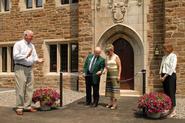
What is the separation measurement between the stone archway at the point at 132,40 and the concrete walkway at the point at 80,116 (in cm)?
318

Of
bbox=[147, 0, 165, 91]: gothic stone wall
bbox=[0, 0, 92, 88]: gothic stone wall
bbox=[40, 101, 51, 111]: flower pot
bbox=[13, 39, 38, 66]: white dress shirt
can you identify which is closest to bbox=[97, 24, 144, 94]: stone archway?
bbox=[147, 0, 165, 91]: gothic stone wall

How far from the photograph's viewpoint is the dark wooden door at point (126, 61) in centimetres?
1410

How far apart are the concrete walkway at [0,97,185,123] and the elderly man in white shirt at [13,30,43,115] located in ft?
1.38

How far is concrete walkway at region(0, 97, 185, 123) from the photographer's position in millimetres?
8508

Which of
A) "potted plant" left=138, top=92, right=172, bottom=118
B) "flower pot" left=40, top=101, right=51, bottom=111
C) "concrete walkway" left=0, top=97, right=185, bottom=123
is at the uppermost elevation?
"potted plant" left=138, top=92, right=172, bottom=118

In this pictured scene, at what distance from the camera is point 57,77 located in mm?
16109

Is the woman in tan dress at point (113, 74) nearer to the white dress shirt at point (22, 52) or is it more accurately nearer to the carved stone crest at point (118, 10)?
the white dress shirt at point (22, 52)

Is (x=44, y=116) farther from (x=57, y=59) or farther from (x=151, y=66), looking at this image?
(x=57, y=59)

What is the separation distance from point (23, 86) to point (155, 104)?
3.37m

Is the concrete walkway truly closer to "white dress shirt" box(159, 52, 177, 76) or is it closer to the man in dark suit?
the man in dark suit

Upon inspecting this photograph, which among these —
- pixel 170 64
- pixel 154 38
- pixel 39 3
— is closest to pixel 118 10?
pixel 154 38

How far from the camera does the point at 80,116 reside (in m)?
9.12

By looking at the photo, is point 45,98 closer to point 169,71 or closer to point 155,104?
point 155,104

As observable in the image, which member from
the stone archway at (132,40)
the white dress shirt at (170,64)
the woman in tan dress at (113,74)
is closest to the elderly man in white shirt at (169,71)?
the white dress shirt at (170,64)
